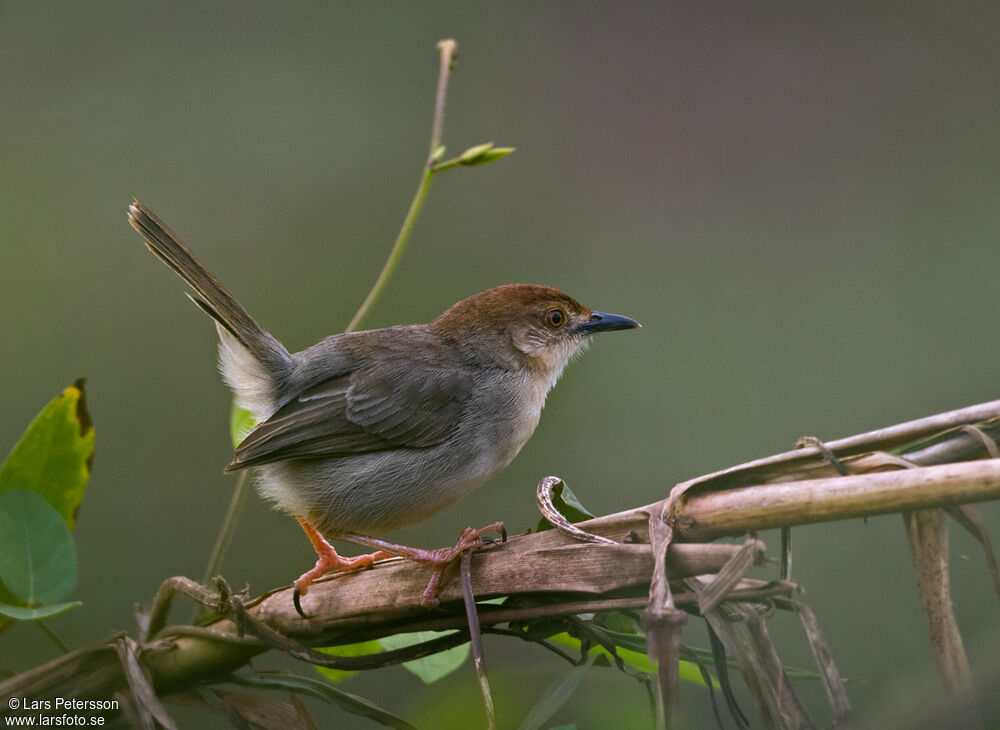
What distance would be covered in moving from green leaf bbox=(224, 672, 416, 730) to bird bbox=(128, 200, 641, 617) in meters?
0.89

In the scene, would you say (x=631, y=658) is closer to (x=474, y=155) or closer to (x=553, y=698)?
(x=553, y=698)

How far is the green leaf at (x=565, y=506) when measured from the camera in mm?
1816

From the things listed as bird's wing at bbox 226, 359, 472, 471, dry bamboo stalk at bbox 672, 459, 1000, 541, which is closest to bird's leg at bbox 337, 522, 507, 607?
bird's wing at bbox 226, 359, 472, 471

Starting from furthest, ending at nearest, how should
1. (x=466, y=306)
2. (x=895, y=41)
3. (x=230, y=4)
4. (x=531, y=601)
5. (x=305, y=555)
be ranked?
(x=230, y=4)
(x=895, y=41)
(x=305, y=555)
(x=466, y=306)
(x=531, y=601)

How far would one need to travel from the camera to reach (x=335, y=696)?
1729 mm

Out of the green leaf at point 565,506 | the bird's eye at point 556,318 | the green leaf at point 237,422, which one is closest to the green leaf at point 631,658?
the green leaf at point 565,506

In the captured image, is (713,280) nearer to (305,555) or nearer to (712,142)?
(712,142)

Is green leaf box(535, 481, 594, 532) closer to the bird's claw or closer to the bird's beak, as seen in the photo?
the bird's claw

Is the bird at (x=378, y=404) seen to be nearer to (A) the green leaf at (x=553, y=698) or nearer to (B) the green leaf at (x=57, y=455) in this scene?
(B) the green leaf at (x=57, y=455)

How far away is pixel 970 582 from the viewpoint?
2449mm

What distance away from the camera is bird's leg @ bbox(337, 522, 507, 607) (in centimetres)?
165

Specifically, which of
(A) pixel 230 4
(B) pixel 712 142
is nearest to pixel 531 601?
(B) pixel 712 142

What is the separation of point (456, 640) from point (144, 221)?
75.0 inches

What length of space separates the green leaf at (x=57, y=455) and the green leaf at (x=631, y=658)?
112cm
